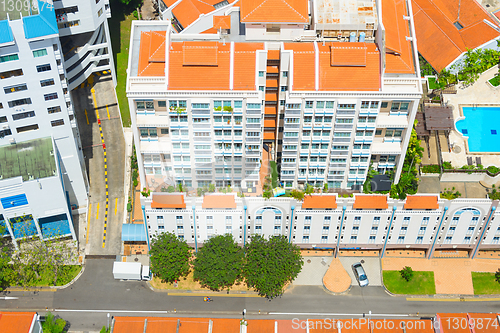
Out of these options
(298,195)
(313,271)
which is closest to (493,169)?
(298,195)

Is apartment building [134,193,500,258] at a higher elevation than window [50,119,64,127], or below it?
below

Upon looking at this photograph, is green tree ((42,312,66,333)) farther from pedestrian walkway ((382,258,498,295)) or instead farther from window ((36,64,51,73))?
pedestrian walkway ((382,258,498,295))

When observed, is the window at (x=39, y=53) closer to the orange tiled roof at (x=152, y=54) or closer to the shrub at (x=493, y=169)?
the orange tiled roof at (x=152, y=54)

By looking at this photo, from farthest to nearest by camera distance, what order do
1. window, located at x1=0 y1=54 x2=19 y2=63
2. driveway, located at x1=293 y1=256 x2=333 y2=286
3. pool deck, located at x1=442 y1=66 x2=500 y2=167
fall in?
pool deck, located at x1=442 y1=66 x2=500 y2=167
driveway, located at x1=293 y1=256 x2=333 y2=286
window, located at x1=0 y1=54 x2=19 y2=63

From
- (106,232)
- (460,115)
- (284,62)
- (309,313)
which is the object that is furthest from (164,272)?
(460,115)

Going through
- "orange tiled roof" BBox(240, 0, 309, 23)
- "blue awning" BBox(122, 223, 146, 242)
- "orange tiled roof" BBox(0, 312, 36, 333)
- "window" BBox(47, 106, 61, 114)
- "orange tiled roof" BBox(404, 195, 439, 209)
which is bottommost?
"orange tiled roof" BBox(0, 312, 36, 333)

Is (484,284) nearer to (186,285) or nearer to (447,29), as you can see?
(186,285)

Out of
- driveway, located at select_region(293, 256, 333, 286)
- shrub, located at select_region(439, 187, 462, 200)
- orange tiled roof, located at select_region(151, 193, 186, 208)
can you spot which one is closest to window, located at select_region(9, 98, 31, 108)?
orange tiled roof, located at select_region(151, 193, 186, 208)

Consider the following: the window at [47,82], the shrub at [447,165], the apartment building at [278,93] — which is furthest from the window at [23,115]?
the shrub at [447,165]
